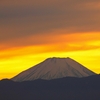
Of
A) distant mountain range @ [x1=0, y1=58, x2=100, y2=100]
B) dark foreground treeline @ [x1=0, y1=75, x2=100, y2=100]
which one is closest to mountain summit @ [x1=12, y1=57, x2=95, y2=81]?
distant mountain range @ [x1=0, y1=58, x2=100, y2=100]

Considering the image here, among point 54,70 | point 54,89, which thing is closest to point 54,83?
point 54,89

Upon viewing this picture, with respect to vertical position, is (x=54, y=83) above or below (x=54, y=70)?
below

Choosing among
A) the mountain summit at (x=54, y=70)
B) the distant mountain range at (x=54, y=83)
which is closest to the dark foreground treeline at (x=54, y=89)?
the distant mountain range at (x=54, y=83)

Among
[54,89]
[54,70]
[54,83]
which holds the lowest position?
[54,89]

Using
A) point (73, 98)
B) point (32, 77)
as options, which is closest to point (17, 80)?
point (32, 77)

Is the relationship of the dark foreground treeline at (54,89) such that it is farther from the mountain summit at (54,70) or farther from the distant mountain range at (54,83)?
the mountain summit at (54,70)

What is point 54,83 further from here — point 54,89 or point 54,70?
point 54,70
